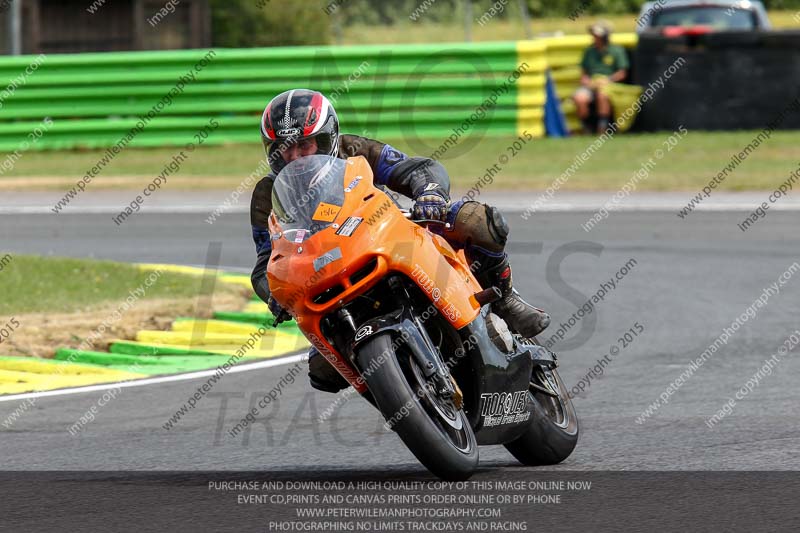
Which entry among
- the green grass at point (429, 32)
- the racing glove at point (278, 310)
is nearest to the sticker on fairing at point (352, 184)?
the racing glove at point (278, 310)

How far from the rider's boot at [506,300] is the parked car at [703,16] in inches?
761

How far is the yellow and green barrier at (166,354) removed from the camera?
27.5 ft

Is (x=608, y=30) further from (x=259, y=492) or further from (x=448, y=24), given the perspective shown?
(x=259, y=492)

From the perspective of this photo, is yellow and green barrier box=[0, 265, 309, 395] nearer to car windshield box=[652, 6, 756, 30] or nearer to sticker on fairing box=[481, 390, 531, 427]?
sticker on fairing box=[481, 390, 531, 427]

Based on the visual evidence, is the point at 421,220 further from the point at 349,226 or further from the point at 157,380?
the point at 157,380

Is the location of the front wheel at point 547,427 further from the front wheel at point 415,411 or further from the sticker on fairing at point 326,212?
the sticker on fairing at point 326,212

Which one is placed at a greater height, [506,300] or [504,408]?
[506,300]

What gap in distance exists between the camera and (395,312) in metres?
5.46

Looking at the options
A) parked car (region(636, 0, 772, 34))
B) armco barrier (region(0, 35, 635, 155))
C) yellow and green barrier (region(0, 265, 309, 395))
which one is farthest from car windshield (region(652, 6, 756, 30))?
yellow and green barrier (region(0, 265, 309, 395))

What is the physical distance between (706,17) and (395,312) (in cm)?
2077

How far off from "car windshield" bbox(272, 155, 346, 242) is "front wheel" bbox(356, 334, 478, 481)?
48 centimetres

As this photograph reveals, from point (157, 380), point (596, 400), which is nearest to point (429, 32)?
point (157, 380)

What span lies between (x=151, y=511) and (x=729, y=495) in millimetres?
2013

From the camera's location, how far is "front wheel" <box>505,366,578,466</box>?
6047 mm
